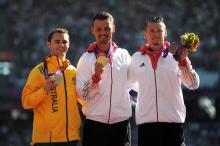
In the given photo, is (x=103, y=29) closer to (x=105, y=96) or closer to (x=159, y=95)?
(x=105, y=96)

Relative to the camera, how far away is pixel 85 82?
6.29m

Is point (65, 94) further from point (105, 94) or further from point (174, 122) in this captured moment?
point (174, 122)

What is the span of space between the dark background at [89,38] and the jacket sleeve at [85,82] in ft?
36.8

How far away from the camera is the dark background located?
1803 cm

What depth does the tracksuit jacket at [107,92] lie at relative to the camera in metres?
6.31

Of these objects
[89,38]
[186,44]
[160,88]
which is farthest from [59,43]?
[89,38]

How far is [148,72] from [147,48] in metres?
0.27

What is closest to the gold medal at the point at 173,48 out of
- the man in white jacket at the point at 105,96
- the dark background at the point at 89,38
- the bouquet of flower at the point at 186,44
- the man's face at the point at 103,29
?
the bouquet of flower at the point at 186,44

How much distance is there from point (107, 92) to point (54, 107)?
0.64 metres

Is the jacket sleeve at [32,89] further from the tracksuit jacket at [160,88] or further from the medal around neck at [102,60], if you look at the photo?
the tracksuit jacket at [160,88]

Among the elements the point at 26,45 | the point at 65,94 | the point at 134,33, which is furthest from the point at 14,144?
the point at 65,94

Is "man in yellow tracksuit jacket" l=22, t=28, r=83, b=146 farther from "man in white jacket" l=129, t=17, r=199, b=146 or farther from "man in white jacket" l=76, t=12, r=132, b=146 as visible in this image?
"man in white jacket" l=129, t=17, r=199, b=146

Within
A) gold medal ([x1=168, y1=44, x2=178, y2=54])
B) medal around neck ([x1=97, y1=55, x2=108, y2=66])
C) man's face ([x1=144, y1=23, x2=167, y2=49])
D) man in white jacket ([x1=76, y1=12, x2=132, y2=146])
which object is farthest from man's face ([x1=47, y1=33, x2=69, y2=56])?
gold medal ([x1=168, y1=44, x2=178, y2=54])

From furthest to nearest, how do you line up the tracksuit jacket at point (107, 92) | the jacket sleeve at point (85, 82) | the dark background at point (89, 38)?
the dark background at point (89, 38) < the tracksuit jacket at point (107, 92) < the jacket sleeve at point (85, 82)
